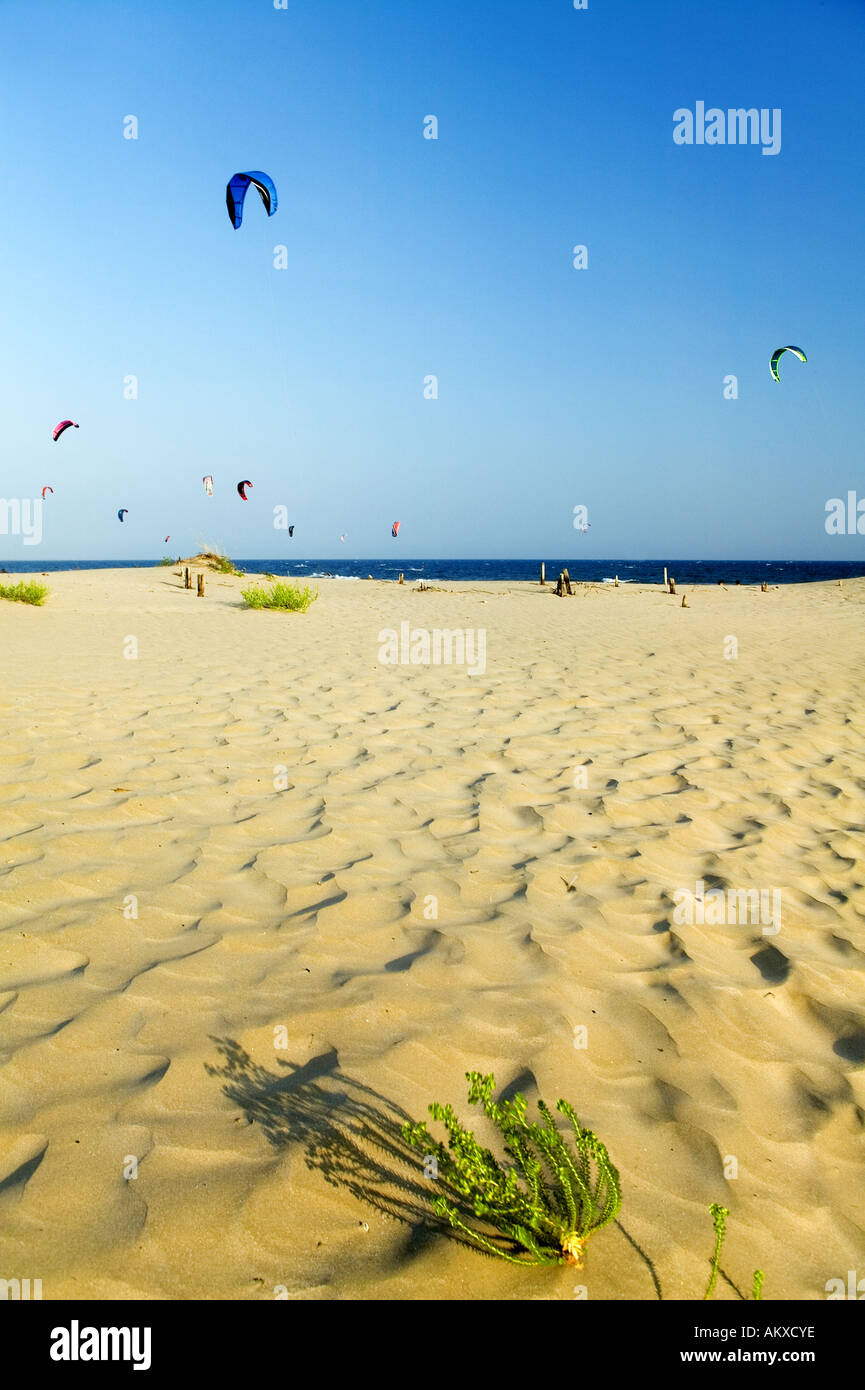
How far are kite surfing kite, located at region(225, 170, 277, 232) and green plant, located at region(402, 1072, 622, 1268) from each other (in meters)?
10.7

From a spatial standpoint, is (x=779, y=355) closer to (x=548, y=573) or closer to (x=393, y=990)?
(x=393, y=990)

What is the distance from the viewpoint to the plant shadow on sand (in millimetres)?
1523

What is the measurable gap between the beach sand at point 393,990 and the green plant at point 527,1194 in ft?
0.19

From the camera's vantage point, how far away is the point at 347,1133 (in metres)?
1.71

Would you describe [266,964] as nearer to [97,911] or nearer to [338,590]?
[97,911]

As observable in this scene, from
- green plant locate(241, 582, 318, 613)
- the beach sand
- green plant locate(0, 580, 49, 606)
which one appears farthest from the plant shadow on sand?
green plant locate(0, 580, 49, 606)

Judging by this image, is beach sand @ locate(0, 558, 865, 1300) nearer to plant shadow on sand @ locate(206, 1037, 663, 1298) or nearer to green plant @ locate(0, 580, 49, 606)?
plant shadow on sand @ locate(206, 1037, 663, 1298)

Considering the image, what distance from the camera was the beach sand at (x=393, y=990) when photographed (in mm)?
1479

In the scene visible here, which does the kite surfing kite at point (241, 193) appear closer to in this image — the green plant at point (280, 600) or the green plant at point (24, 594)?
the green plant at point (280, 600)

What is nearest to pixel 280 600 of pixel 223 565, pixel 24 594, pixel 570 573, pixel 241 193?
pixel 24 594

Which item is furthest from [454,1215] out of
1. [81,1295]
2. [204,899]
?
[204,899]

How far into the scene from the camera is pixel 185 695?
6.32m

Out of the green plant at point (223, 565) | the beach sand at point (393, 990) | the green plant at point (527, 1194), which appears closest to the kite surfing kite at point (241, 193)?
the beach sand at point (393, 990)
